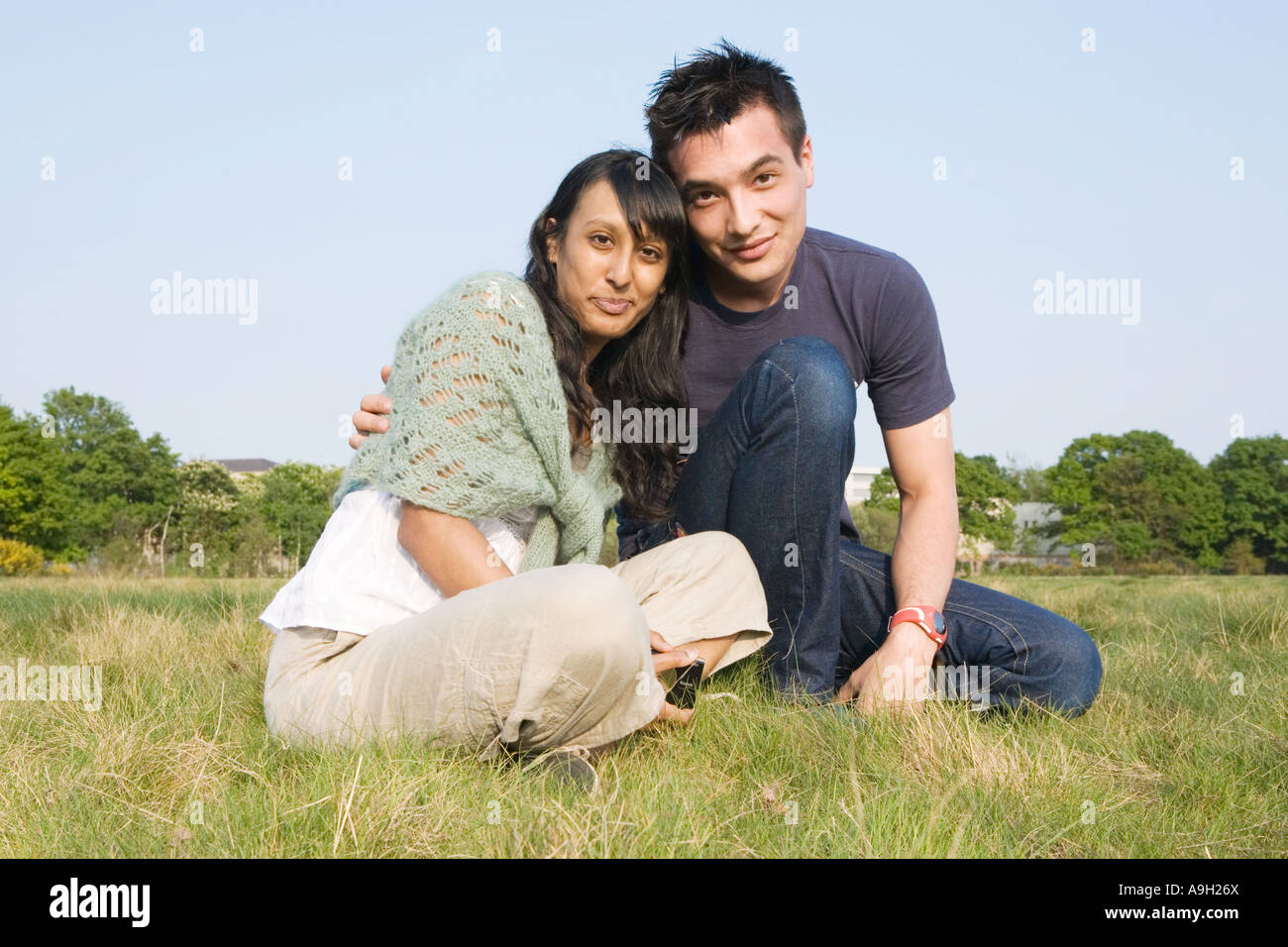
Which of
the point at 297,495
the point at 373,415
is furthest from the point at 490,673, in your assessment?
the point at 297,495

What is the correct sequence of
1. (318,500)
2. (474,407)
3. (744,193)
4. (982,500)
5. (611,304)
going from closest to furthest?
(474,407)
(611,304)
(744,193)
(318,500)
(982,500)

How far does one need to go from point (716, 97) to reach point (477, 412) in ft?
4.93

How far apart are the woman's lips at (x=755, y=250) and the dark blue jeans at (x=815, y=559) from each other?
0.31 meters

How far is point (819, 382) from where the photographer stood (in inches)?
120

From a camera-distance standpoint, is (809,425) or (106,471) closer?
(809,425)

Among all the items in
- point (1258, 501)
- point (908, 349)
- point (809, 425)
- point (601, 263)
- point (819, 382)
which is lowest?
point (1258, 501)

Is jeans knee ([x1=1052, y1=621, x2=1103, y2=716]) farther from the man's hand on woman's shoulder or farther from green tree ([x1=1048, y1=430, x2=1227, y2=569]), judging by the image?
green tree ([x1=1048, y1=430, x2=1227, y2=569])

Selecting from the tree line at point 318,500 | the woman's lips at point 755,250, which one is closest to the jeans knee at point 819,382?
the woman's lips at point 755,250

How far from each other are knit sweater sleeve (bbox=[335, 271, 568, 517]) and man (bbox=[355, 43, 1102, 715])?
1.17 feet

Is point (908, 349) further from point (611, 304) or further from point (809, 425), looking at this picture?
point (611, 304)

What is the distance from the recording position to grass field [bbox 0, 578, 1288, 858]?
6.24 feet
